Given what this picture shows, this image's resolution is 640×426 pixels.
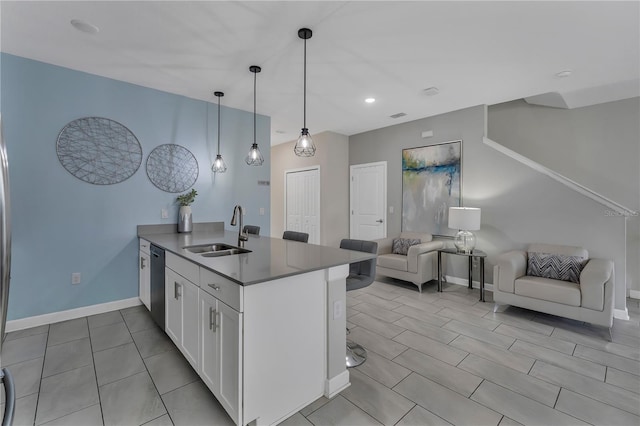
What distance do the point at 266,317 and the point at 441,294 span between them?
3218mm

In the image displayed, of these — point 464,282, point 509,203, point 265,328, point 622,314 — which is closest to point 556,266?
point 622,314

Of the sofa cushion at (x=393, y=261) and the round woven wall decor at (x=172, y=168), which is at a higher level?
the round woven wall decor at (x=172, y=168)

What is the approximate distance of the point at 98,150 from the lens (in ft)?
10.6

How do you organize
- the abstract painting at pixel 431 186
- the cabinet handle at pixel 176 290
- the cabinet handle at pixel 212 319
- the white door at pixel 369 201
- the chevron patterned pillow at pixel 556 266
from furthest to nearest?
1. the white door at pixel 369 201
2. the abstract painting at pixel 431 186
3. the chevron patterned pillow at pixel 556 266
4. the cabinet handle at pixel 176 290
5. the cabinet handle at pixel 212 319

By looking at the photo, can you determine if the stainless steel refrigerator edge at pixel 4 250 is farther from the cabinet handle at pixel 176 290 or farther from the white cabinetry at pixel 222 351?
the cabinet handle at pixel 176 290

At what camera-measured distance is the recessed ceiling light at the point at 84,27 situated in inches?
91.4

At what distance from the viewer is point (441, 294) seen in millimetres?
4059

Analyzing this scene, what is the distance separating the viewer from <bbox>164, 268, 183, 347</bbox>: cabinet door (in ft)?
7.45

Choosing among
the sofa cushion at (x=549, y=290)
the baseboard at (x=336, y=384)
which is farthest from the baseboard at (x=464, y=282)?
the baseboard at (x=336, y=384)

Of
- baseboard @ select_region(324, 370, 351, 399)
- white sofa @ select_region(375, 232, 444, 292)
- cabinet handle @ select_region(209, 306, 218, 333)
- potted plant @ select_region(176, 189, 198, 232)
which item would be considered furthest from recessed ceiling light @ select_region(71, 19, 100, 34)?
white sofa @ select_region(375, 232, 444, 292)

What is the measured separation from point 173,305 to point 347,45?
2754 mm

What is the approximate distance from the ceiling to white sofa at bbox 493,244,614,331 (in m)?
2.07

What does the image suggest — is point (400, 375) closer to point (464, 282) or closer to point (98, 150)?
point (464, 282)

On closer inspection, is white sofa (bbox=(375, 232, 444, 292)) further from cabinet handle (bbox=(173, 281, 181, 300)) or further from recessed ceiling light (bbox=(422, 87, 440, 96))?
cabinet handle (bbox=(173, 281, 181, 300))
